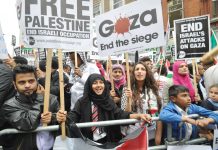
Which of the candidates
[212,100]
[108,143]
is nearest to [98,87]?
[108,143]

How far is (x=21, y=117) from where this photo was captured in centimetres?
333

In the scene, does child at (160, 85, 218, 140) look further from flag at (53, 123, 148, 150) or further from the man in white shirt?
the man in white shirt

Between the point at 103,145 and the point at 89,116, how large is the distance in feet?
1.36

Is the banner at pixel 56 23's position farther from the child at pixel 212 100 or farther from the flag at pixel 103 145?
the child at pixel 212 100

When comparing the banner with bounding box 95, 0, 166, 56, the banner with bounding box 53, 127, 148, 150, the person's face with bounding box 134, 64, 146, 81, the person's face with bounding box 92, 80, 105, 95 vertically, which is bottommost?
the banner with bounding box 53, 127, 148, 150

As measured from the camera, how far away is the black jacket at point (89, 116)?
3954 mm

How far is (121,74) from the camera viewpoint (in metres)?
6.30

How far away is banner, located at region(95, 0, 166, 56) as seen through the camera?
4.61 m

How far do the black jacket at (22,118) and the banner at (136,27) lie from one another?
1540mm

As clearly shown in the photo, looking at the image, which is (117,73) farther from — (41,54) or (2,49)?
(41,54)

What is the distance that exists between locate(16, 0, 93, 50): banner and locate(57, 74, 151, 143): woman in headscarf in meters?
0.55

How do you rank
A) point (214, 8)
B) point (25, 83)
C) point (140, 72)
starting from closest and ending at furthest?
point (25, 83)
point (140, 72)
point (214, 8)

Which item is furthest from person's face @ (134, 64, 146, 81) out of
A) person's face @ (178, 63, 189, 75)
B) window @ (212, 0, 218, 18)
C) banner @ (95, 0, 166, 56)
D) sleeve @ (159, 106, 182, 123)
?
window @ (212, 0, 218, 18)

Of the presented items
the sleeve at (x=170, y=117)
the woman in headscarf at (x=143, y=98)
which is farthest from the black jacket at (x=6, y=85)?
the sleeve at (x=170, y=117)
